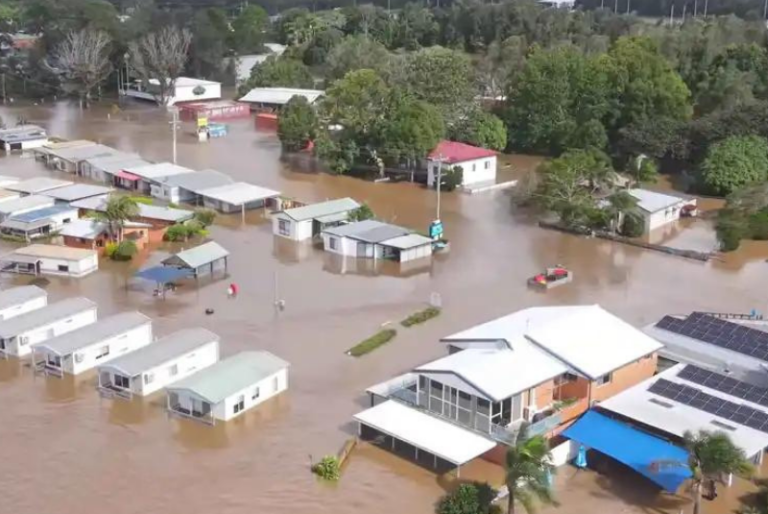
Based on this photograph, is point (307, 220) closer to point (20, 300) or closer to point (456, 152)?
point (20, 300)

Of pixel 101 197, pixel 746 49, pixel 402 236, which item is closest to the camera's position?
pixel 402 236

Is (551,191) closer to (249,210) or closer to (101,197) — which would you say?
(249,210)

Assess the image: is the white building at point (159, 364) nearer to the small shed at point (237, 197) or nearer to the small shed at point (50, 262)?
the small shed at point (50, 262)

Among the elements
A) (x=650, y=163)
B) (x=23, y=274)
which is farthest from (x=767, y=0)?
(x=23, y=274)

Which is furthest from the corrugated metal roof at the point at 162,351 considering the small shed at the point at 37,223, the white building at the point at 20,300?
the small shed at the point at 37,223

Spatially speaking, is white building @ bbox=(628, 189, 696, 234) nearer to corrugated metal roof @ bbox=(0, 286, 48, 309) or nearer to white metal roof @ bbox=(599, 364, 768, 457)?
white metal roof @ bbox=(599, 364, 768, 457)

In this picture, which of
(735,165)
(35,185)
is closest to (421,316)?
(35,185)

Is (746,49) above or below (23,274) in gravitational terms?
above
